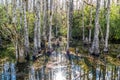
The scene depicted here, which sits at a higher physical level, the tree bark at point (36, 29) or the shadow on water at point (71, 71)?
the tree bark at point (36, 29)

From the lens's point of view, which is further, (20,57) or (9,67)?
(20,57)

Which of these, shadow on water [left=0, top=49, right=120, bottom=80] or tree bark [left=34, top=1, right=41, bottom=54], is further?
tree bark [left=34, top=1, right=41, bottom=54]

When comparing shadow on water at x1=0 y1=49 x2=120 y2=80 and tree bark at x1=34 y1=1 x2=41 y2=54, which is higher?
tree bark at x1=34 y1=1 x2=41 y2=54

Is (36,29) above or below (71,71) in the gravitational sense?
above

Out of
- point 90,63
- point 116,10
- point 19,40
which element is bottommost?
point 90,63

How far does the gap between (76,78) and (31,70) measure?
3.34m

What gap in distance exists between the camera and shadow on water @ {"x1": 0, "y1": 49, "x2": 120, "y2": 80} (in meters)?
12.4

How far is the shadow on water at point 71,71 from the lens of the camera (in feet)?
40.8

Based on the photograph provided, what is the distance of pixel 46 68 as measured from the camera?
14992 mm

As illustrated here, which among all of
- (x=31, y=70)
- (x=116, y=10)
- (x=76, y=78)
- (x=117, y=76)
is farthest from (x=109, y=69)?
(x=116, y=10)

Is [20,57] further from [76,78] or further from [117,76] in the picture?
[117,76]

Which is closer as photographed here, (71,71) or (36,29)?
(71,71)

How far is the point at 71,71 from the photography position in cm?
1398

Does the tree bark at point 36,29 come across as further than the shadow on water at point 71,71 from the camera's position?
Yes
